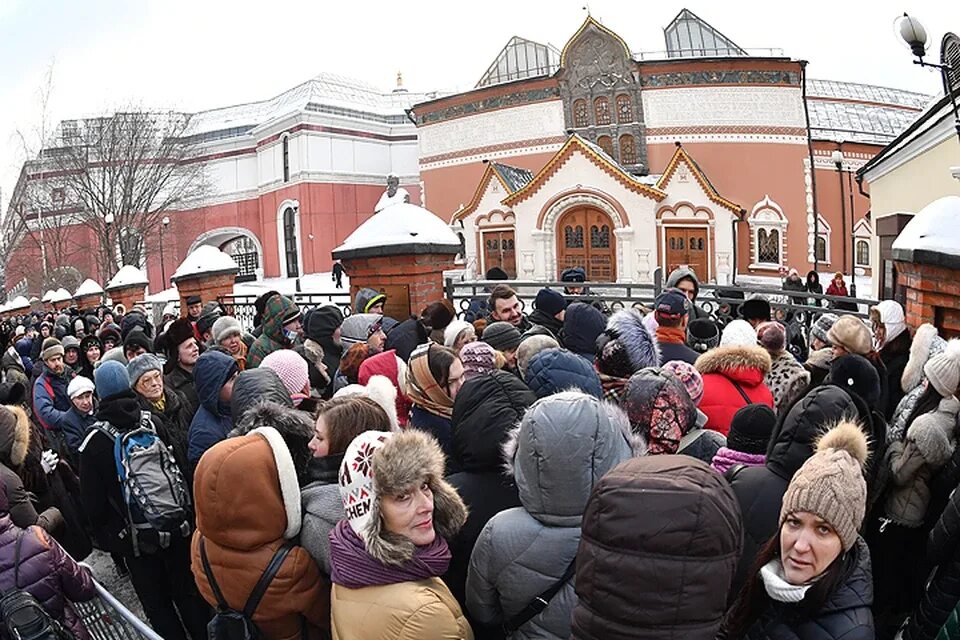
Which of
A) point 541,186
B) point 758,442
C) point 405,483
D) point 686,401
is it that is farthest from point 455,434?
point 541,186

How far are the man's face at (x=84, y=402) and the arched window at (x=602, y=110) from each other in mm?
25919

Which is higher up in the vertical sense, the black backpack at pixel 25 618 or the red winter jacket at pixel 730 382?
the red winter jacket at pixel 730 382

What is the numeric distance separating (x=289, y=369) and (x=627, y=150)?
85.1ft

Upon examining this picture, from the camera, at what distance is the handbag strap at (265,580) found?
8.29ft

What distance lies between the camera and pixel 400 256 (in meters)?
6.94

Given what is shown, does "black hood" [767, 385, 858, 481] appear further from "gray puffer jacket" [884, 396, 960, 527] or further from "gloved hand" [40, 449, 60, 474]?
"gloved hand" [40, 449, 60, 474]

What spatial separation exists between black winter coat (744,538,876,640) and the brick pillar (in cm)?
523

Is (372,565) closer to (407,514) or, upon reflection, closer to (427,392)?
(407,514)

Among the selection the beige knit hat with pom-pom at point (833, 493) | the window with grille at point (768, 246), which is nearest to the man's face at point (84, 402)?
the beige knit hat with pom-pom at point (833, 493)

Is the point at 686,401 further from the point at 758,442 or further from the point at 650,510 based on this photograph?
the point at 650,510

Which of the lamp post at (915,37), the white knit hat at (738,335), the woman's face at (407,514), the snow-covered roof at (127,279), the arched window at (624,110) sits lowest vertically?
the woman's face at (407,514)

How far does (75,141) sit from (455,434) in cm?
3106

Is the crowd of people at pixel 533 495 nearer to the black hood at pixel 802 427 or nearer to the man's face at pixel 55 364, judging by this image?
the black hood at pixel 802 427

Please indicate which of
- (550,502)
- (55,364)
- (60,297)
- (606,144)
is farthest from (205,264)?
(606,144)
